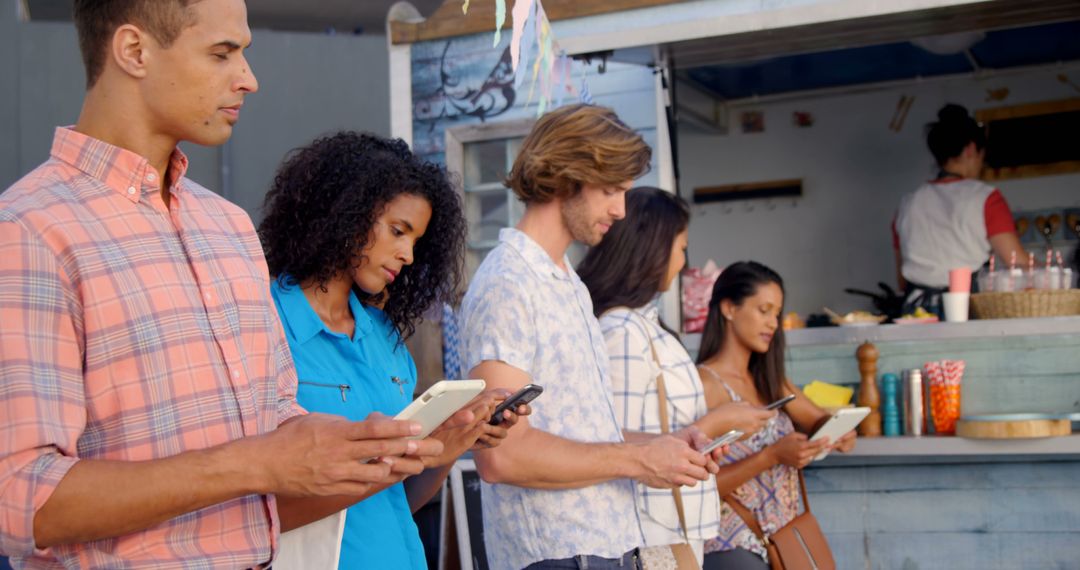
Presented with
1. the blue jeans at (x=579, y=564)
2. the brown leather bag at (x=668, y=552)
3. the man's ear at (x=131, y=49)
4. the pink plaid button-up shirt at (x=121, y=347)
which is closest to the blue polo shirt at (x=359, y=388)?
the blue jeans at (x=579, y=564)

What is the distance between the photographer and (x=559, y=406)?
2.87 meters

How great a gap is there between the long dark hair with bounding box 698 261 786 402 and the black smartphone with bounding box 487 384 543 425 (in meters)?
2.67

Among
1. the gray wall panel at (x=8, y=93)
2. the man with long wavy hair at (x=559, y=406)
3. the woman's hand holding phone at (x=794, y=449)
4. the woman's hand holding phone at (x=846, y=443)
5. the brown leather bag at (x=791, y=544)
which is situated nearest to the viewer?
the man with long wavy hair at (x=559, y=406)

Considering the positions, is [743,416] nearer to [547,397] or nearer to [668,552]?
[668,552]

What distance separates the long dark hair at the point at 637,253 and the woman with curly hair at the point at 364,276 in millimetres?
827

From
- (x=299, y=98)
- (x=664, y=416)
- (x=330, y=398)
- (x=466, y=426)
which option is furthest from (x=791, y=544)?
(x=299, y=98)

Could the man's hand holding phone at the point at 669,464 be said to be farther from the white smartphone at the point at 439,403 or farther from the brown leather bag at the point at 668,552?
the white smartphone at the point at 439,403

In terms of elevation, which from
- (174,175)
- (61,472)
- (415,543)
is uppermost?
(174,175)

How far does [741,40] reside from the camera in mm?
5613

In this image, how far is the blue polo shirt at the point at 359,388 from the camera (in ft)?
7.78

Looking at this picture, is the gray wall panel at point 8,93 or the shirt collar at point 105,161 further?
the gray wall panel at point 8,93

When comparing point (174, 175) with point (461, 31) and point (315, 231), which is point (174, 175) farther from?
point (461, 31)

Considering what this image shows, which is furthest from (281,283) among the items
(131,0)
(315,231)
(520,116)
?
(520,116)

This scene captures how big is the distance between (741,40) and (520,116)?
4.66ft
